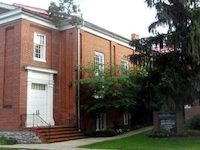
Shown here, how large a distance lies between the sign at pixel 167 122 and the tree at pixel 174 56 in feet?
1.68

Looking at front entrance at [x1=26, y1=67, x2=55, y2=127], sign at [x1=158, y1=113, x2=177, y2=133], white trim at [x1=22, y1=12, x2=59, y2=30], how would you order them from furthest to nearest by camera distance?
white trim at [x1=22, y1=12, x2=59, y2=30]
front entrance at [x1=26, y1=67, x2=55, y2=127]
sign at [x1=158, y1=113, x2=177, y2=133]

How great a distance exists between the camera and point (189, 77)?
75.2 feet

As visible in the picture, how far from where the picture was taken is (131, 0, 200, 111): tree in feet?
73.9

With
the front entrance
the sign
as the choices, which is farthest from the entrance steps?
the sign

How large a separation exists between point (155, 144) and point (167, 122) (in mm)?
3967

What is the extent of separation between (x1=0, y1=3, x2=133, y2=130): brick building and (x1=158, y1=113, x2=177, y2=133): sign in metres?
5.71

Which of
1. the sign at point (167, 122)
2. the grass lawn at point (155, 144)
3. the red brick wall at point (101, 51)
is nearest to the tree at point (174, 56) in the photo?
the sign at point (167, 122)

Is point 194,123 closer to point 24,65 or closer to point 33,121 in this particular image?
point 33,121

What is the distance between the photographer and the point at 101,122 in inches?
1177

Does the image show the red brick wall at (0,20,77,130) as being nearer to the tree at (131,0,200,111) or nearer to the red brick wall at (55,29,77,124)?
the red brick wall at (55,29,77,124)

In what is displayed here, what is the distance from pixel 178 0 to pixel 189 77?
431cm

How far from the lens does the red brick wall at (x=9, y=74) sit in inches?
979

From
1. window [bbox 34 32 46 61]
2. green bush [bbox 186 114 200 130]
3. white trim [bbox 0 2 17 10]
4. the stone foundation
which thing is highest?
white trim [bbox 0 2 17 10]

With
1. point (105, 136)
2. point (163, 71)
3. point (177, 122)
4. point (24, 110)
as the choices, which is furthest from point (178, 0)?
point (24, 110)
